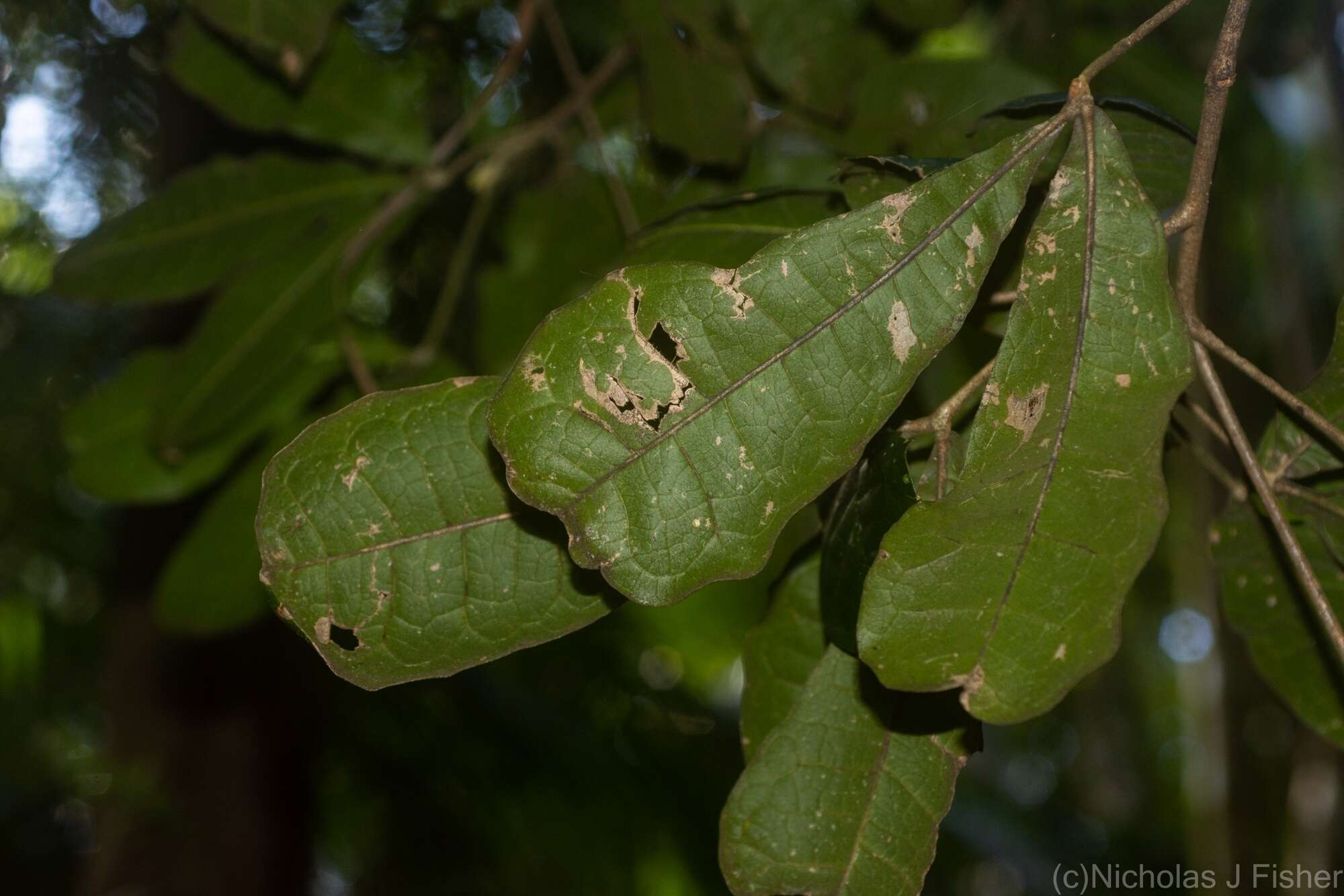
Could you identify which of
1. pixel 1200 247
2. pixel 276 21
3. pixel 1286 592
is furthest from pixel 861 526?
pixel 276 21

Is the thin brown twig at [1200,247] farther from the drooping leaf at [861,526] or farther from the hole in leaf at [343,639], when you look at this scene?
the hole in leaf at [343,639]

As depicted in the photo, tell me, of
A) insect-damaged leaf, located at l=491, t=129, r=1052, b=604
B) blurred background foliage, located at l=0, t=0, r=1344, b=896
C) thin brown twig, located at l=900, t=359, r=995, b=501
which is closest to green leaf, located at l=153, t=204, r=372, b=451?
blurred background foliage, located at l=0, t=0, r=1344, b=896

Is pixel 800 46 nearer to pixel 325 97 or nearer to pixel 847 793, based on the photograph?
pixel 325 97

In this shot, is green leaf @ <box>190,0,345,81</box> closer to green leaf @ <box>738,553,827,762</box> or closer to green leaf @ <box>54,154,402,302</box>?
green leaf @ <box>54,154,402,302</box>

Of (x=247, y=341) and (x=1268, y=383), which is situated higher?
(x=1268, y=383)

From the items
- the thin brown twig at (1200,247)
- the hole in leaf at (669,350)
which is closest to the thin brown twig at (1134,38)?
the thin brown twig at (1200,247)

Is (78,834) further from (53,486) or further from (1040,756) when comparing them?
(1040,756)

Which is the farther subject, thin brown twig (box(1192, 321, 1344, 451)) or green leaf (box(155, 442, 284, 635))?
green leaf (box(155, 442, 284, 635))
